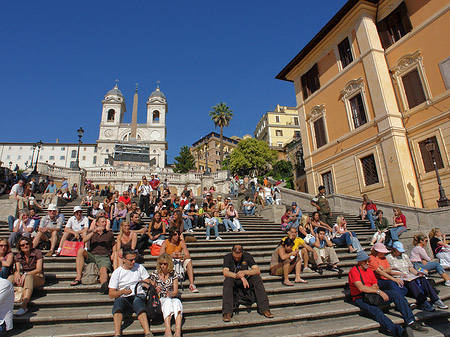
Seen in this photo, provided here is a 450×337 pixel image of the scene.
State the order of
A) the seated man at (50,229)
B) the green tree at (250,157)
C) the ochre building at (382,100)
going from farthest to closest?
the green tree at (250,157)
the ochre building at (382,100)
the seated man at (50,229)

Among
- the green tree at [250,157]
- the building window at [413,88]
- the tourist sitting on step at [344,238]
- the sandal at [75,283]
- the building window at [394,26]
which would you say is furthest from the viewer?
the green tree at [250,157]

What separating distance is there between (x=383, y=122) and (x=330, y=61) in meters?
6.86

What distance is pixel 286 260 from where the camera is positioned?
6.04 metres

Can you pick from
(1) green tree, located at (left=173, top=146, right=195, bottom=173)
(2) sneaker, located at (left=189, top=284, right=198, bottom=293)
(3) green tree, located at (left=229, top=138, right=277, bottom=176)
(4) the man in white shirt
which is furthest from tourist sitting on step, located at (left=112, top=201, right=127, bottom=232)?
(1) green tree, located at (left=173, top=146, right=195, bottom=173)

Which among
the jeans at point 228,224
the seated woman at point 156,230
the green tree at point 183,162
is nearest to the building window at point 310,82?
the jeans at point 228,224

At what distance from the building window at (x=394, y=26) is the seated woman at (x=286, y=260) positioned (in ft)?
51.0

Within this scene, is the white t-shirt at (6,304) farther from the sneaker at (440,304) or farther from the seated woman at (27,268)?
the sneaker at (440,304)

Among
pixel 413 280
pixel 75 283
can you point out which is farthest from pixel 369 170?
pixel 75 283

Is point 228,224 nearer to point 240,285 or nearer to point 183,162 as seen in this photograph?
point 240,285

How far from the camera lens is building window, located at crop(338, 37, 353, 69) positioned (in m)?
17.3

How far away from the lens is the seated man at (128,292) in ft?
13.6

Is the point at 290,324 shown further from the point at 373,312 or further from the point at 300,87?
the point at 300,87

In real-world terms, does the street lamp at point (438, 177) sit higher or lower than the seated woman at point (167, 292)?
higher

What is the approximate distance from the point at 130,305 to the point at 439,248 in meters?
8.32
